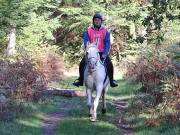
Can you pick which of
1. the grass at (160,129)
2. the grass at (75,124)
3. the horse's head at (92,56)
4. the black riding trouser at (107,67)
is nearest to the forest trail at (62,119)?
the grass at (75,124)

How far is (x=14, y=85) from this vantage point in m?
15.4

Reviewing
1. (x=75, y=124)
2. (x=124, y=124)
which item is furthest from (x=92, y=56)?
(x=124, y=124)

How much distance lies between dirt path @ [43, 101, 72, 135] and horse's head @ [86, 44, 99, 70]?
2017mm

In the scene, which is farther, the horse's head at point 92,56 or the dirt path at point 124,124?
the horse's head at point 92,56

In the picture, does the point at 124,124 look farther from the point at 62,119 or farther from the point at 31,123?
the point at 31,123

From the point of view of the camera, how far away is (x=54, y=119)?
48.8 feet

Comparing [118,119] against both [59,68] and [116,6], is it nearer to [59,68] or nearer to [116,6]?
[59,68]

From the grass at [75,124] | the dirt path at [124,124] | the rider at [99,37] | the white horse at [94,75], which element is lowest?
the dirt path at [124,124]

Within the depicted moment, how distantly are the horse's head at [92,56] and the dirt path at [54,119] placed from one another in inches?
79.4

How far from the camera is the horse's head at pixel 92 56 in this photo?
1387cm

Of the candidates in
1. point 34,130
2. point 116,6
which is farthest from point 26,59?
point 116,6

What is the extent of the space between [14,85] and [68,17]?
2794 centimetres

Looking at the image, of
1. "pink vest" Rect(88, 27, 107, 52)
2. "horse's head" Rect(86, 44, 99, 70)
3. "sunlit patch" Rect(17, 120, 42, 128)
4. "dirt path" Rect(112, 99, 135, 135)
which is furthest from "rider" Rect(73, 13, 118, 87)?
"sunlit patch" Rect(17, 120, 42, 128)

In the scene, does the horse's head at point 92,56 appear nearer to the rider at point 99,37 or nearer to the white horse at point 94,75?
the white horse at point 94,75
